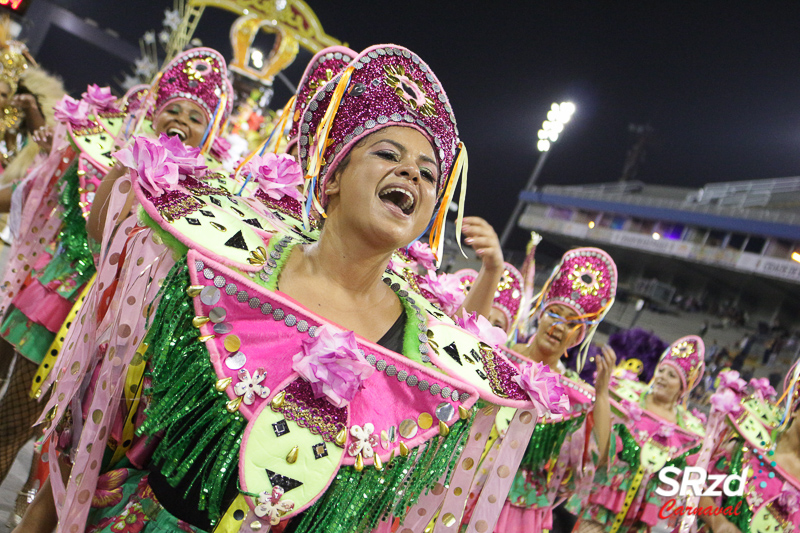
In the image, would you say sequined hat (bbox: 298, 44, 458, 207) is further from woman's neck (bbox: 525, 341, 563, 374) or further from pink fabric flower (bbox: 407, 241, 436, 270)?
woman's neck (bbox: 525, 341, 563, 374)

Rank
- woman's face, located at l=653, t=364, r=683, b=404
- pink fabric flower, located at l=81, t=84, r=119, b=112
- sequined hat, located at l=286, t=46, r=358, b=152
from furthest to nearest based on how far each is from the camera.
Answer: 1. woman's face, located at l=653, t=364, r=683, b=404
2. pink fabric flower, located at l=81, t=84, r=119, b=112
3. sequined hat, located at l=286, t=46, r=358, b=152

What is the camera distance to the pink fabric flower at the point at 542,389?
1.47 metres

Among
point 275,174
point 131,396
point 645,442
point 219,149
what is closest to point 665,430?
point 645,442

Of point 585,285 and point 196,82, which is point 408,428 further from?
point 585,285

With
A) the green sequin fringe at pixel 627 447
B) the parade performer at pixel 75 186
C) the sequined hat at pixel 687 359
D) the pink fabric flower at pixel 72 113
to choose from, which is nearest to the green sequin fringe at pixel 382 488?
the parade performer at pixel 75 186

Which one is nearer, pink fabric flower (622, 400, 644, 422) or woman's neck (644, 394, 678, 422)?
pink fabric flower (622, 400, 644, 422)

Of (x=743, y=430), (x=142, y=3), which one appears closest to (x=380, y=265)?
(x=743, y=430)

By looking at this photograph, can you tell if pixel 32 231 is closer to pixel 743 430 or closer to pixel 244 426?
pixel 244 426

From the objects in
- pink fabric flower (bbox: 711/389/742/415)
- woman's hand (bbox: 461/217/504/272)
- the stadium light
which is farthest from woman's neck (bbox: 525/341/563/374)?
the stadium light

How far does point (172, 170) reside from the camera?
Result: 1359mm

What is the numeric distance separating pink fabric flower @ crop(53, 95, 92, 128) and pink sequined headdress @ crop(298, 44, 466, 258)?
5.42ft

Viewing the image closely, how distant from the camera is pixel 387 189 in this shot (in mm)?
1398

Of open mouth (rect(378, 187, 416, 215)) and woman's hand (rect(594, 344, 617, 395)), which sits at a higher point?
open mouth (rect(378, 187, 416, 215))

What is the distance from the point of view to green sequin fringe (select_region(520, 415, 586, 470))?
126 inches
